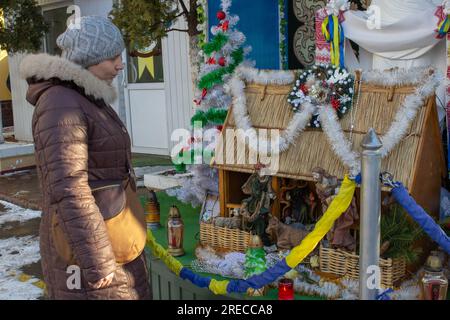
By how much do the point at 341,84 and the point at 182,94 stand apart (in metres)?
5.59

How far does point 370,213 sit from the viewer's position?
235cm

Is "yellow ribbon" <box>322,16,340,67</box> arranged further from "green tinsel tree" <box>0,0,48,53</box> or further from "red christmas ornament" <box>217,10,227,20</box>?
"green tinsel tree" <box>0,0,48,53</box>

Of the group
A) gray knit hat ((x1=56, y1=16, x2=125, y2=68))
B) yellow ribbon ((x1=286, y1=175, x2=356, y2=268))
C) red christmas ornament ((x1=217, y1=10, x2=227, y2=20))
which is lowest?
yellow ribbon ((x1=286, y1=175, x2=356, y2=268))

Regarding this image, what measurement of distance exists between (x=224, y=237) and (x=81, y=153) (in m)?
2.10

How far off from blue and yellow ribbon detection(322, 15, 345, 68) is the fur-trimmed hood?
3250mm

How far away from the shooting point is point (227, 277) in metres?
3.54

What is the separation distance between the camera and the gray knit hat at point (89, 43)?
6.90ft

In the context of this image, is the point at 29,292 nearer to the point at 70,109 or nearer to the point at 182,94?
the point at 70,109

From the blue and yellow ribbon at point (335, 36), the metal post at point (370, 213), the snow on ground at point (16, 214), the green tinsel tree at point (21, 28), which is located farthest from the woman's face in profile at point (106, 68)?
the green tinsel tree at point (21, 28)

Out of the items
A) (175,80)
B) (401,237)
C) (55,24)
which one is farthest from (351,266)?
(55,24)

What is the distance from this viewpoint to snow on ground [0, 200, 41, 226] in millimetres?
6658

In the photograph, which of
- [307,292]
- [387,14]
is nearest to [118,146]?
[307,292]

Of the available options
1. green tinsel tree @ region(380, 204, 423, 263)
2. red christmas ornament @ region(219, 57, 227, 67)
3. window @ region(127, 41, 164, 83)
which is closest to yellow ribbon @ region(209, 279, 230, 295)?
green tinsel tree @ region(380, 204, 423, 263)

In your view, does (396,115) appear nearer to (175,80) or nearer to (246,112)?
(246,112)
